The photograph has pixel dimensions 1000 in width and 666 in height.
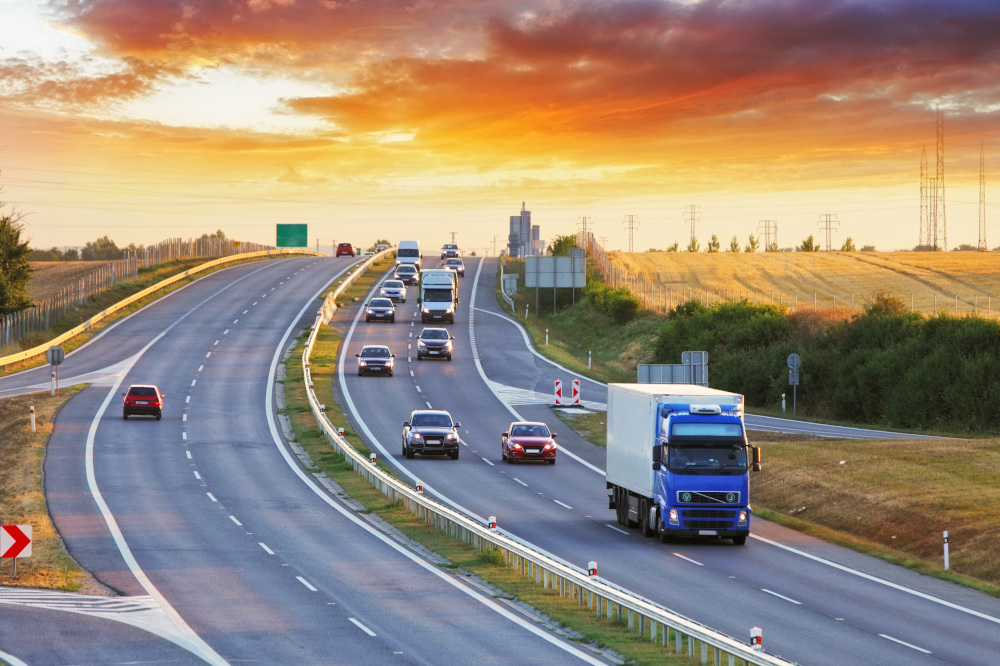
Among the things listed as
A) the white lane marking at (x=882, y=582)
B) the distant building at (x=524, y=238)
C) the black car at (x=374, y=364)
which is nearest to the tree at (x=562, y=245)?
the distant building at (x=524, y=238)

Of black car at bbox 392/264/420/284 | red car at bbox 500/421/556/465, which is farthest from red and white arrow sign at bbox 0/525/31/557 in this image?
black car at bbox 392/264/420/284

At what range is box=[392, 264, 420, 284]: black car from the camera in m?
107

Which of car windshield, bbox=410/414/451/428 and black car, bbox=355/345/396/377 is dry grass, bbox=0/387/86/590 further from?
black car, bbox=355/345/396/377

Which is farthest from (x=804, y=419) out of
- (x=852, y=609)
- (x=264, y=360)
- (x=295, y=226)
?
(x=295, y=226)

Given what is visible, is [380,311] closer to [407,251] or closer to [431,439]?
[407,251]

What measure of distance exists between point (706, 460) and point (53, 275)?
115088 mm

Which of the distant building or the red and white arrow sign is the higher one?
the distant building

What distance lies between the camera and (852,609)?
20.7m

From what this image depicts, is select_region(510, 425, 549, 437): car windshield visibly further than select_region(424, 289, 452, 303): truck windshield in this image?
No

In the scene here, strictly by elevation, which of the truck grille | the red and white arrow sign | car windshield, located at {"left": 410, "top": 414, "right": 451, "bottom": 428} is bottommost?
car windshield, located at {"left": 410, "top": 414, "right": 451, "bottom": 428}

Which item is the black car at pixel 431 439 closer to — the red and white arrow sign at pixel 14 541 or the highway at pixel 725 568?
the highway at pixel 725 568

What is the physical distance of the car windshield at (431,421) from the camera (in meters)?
42.4

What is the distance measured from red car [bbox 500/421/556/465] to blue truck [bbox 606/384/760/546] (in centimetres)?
1341

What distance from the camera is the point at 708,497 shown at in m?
26.6
